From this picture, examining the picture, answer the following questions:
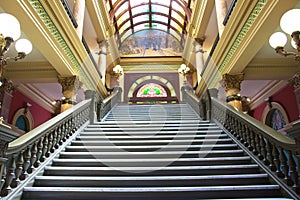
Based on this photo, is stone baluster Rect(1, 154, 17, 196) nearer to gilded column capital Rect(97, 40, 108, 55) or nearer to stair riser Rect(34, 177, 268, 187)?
stair riser Rect(34, 177, 268, 187)

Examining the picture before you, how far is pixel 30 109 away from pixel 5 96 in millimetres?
1925

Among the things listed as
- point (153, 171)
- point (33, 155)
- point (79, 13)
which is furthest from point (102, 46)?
point (153, 171)

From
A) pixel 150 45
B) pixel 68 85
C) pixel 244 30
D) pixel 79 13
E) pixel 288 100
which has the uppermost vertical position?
pixel 150 45

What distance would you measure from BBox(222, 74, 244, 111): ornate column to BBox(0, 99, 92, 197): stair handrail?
439cm

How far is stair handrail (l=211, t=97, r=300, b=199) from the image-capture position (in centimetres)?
271

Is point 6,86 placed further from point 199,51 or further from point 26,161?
point 199,51

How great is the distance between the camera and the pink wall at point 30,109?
824 cm

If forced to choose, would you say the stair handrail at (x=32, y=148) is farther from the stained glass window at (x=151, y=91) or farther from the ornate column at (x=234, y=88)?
the stained glass window at (x=151, y=91)

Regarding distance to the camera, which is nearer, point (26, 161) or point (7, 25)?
point (26, 161)

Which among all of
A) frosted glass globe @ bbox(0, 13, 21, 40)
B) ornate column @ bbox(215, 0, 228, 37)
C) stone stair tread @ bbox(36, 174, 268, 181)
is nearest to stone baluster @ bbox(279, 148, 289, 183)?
stone stair tread @ bbox(36, 174, 268, 181)

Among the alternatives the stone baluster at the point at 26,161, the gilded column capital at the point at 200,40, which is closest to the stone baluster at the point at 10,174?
the stone baluster at the point at 26,161

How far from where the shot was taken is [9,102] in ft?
25.7

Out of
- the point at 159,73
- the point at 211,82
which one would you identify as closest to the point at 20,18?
the point at 211,82

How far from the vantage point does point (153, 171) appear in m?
A: 3.32
